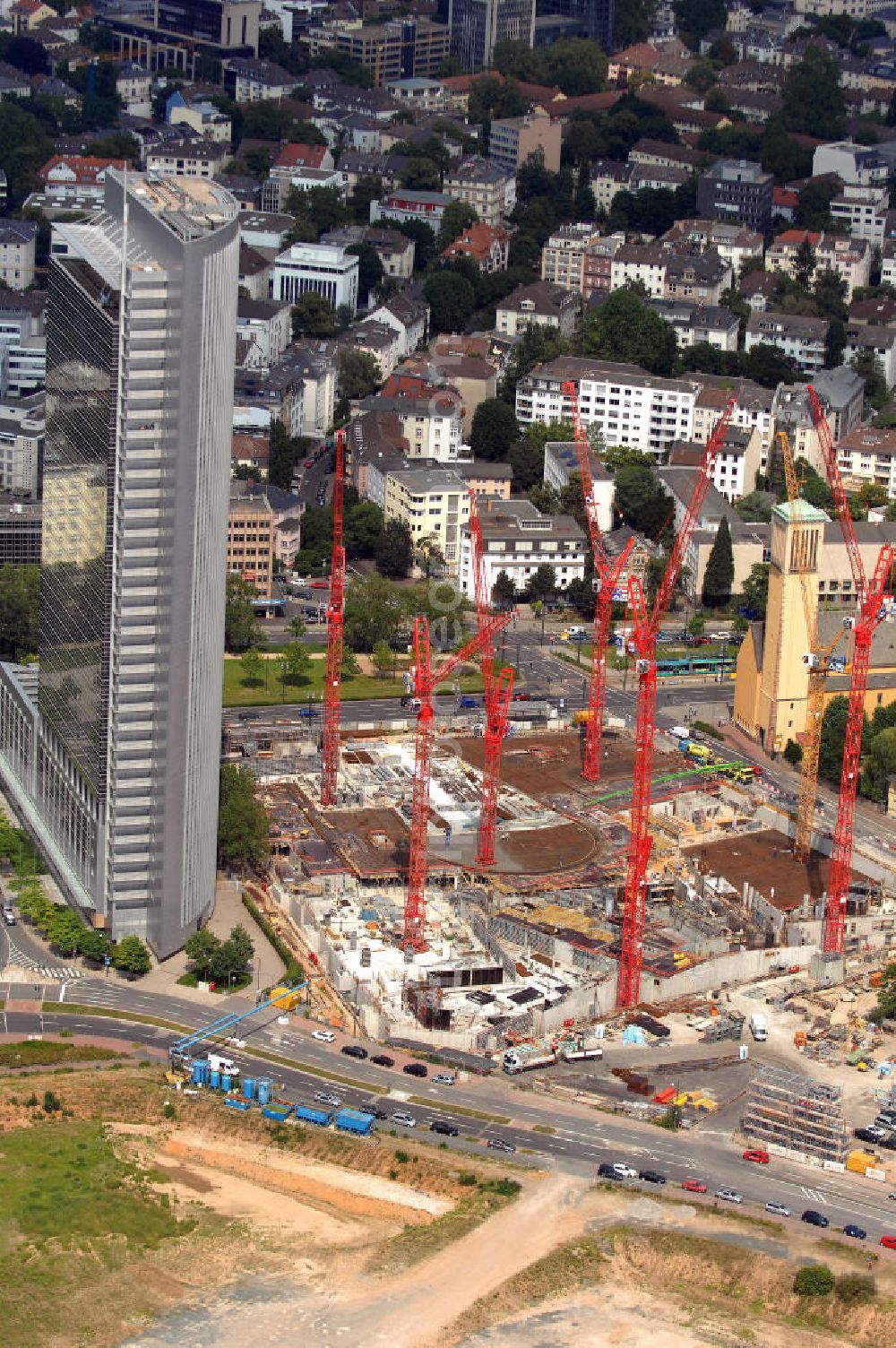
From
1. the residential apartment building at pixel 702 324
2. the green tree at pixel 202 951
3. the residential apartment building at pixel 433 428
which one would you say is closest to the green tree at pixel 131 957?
the green tree at pixel 202 951

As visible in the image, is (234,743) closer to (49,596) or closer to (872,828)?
(49,596)

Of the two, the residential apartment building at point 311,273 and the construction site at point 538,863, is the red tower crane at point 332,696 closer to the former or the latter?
the construction site at point 538,863

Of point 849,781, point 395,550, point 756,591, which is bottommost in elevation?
point 756,591

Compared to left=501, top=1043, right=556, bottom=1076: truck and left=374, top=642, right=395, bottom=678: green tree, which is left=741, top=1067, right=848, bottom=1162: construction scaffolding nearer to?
left=501, top=1043, right=556, bottom=1076: truck

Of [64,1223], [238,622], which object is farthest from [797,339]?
[64,1223]

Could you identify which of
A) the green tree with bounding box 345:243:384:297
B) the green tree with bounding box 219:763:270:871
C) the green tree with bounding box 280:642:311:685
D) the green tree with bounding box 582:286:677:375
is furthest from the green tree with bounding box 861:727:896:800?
the green tree with bounding box 345:243:384:297

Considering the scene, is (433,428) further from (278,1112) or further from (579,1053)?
(278,1112)
